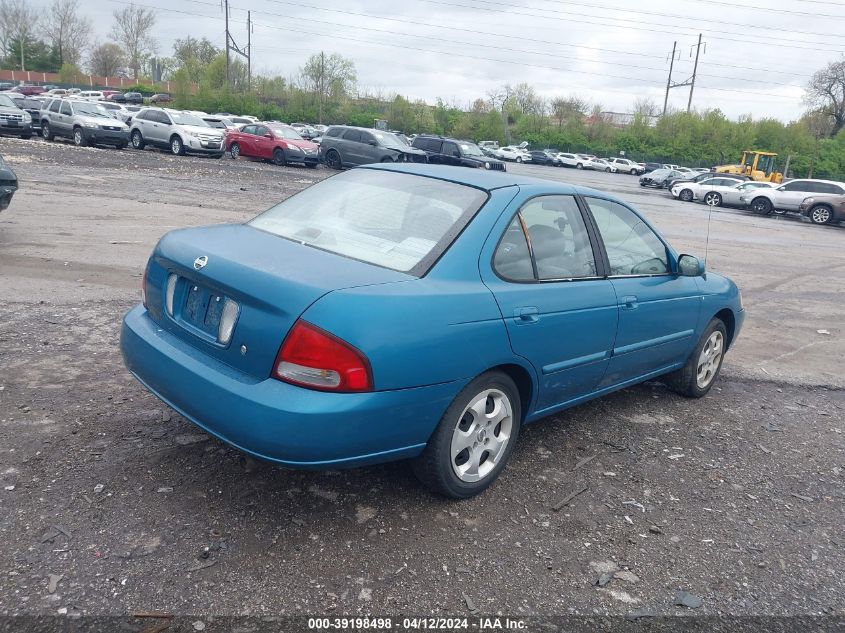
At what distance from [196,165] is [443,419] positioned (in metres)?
23.0

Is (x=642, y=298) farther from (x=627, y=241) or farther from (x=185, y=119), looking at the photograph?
(x=185, y=119)

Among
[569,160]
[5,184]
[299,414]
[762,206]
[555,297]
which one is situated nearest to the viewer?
[299,414]

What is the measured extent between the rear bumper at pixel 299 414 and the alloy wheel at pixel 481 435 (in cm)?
24

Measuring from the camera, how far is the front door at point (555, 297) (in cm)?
357

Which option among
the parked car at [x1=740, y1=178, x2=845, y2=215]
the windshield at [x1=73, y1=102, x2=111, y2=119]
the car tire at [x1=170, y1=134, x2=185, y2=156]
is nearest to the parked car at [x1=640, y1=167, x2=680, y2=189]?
the parked car at [x1=740, y1=178, x2=845, y2=215]

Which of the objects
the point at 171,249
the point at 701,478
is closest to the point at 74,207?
the point at 171,249

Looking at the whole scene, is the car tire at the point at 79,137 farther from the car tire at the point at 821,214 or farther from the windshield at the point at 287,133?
the car tire at the point at 821,214

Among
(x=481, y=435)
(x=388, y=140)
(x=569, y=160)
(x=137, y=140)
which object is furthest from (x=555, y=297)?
(x=569, y=160)

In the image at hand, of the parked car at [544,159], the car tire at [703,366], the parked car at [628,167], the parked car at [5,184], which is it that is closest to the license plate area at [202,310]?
the car tire at [703,366]

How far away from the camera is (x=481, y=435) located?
3.55 metres

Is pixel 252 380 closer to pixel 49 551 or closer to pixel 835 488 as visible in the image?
pixel 49 551

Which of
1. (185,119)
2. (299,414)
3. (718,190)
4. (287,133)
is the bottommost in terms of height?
(299,414)

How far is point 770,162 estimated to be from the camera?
183 feet

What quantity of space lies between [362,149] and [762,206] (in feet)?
57.0
